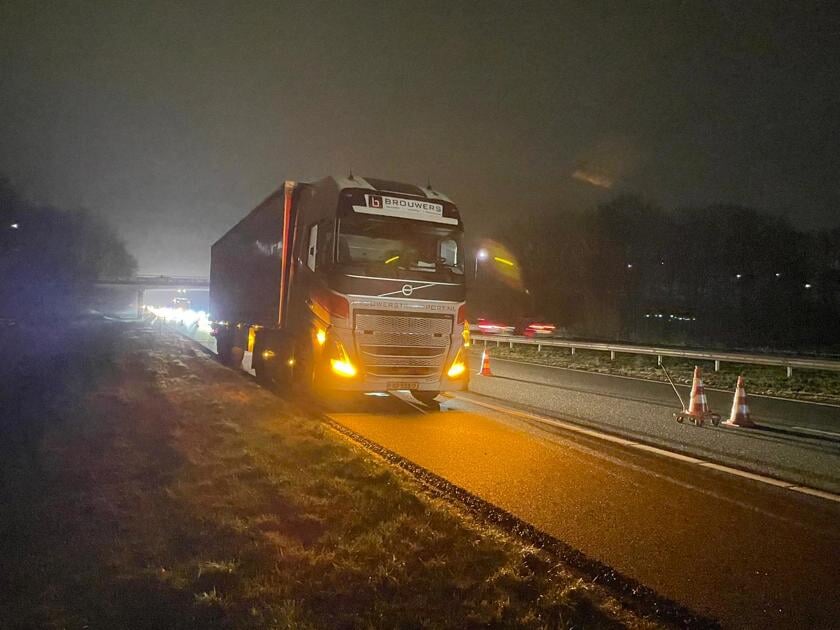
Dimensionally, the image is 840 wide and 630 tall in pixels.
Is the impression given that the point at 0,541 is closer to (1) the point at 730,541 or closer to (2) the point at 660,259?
(1) the point at 730,541

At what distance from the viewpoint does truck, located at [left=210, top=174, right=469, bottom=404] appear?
33.7 feet

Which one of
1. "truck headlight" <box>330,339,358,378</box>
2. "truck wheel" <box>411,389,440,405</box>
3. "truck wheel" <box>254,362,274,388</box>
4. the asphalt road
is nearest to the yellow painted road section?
the asphalt road

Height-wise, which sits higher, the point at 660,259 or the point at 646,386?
the point at 660,259

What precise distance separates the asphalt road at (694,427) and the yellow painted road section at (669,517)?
43.4 inches

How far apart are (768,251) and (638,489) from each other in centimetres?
5186

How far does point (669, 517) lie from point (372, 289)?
6.04 m

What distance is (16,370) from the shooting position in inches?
656

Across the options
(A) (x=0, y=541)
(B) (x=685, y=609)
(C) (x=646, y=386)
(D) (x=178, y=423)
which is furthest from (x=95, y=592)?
(C) (x=646, y=386)

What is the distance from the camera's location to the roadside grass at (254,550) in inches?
135

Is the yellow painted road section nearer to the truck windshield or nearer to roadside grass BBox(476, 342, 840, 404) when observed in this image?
the truck windshield

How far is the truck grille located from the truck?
2 cm

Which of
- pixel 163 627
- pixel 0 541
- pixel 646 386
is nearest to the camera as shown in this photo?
pixel 163 627

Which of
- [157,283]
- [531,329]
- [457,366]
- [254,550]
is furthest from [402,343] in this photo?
[157,283]

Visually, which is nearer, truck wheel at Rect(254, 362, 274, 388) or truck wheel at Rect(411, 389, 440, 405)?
truck wheel at Rect(411, 389, 440, 405)
